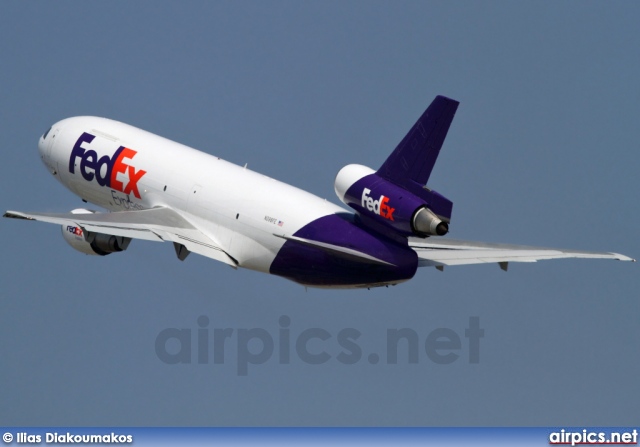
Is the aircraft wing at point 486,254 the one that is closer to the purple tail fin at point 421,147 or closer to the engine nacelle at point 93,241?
the purple tail fin at point 421,147

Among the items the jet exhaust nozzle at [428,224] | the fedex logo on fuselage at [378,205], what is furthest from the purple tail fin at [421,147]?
the jet exhaust nozzle at [428,224]

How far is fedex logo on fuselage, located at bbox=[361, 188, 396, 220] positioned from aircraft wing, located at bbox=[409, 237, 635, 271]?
305cm

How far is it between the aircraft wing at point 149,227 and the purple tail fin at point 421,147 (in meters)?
7.86

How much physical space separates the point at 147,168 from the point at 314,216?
8.39m

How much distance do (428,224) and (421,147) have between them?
8.46ft

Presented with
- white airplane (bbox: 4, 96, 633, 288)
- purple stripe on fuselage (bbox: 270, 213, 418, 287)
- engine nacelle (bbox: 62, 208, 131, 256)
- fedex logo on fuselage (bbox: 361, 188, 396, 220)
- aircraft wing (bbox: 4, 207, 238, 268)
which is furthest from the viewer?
engine nacelle (bbox: 62, 208, 131, 256)

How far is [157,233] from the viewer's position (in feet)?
208

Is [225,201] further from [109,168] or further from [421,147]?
[421,147]

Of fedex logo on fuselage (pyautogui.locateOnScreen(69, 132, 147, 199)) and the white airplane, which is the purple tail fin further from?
fedex logo on fuselage (pyautogui.locateOnScreen(69, 132, 147, 199))

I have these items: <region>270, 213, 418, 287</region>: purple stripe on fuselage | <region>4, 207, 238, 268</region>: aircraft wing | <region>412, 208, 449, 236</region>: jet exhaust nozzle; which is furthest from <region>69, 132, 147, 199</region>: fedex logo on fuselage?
<region>412, 208, 449, 236</region>: jet exhaust nozzle

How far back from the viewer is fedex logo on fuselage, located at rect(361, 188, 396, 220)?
Result: 5900 centimetres

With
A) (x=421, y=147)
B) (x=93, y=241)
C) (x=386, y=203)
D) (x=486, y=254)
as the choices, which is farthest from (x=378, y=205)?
(x=93, y=241)

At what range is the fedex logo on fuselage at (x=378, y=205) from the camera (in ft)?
194

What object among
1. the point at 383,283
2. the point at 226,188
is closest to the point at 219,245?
the point at 226,188
